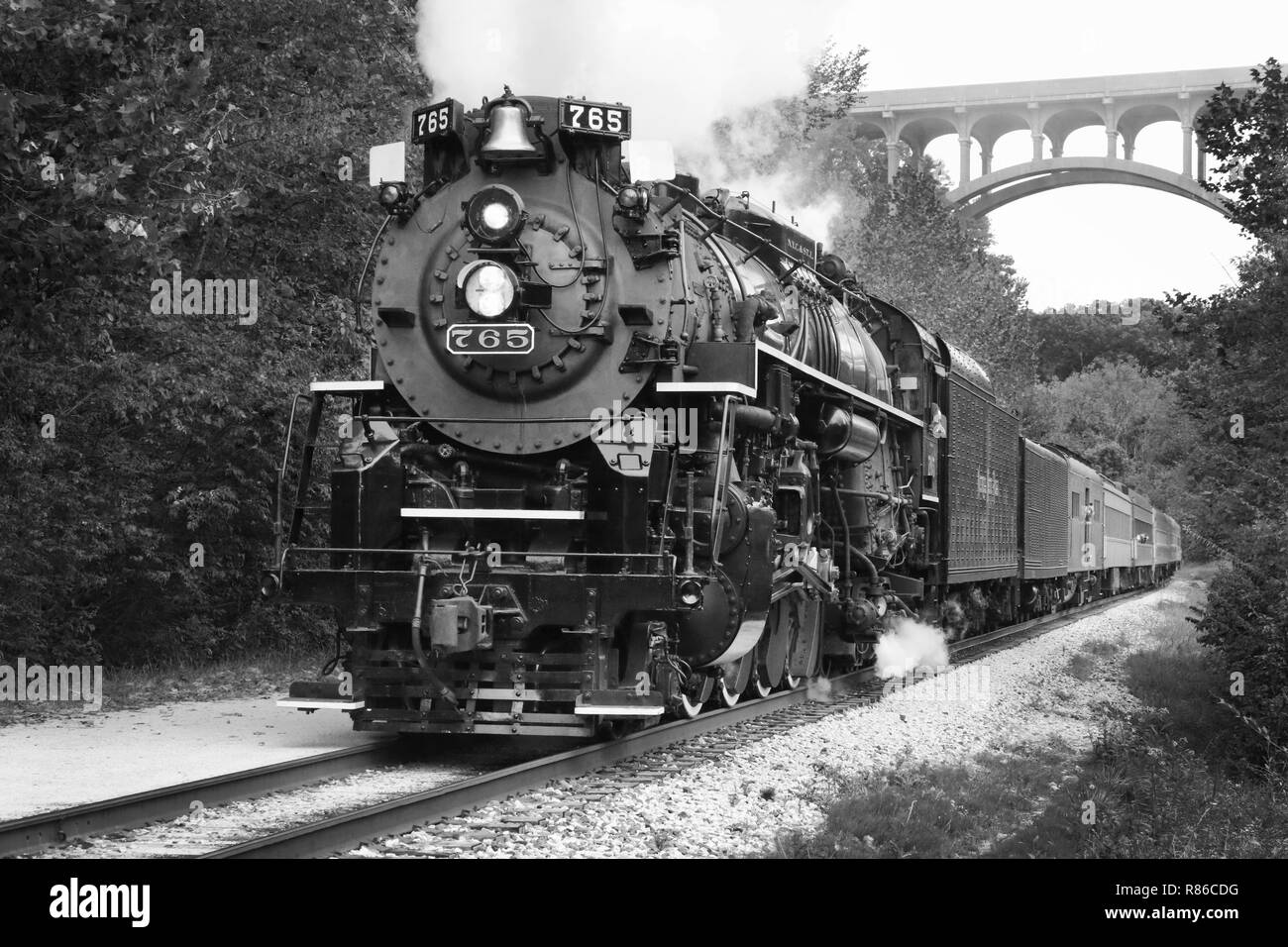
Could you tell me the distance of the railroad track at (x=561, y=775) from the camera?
5863mm

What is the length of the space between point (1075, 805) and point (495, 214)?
4.90 meters

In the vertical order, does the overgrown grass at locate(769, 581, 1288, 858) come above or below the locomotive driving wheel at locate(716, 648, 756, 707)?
below

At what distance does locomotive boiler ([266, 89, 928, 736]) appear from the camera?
817 centimetres

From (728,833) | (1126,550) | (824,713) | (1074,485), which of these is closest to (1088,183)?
(1126,550)

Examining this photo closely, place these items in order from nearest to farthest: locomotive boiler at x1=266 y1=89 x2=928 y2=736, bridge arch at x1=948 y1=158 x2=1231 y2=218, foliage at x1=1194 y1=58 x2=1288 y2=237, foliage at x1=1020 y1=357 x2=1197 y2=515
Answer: locomotive boiler at x1=266 y1=89 x2=928 y2=736, foliage at x1=1194 y1=58 x2=1288 y2=237, foliage at x1=1020 y1=357 x2=1197 y2=515, bridge arch at x1=948 y1=158 x2=1231 y2=218

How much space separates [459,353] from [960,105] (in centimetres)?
6217

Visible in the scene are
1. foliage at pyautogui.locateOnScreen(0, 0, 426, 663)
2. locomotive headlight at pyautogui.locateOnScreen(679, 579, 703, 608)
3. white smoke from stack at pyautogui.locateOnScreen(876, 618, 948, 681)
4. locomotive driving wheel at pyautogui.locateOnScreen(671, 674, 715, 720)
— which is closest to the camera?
locomotive headlight at pyautogui.locateOnScreen(679, 579, 703, 608)

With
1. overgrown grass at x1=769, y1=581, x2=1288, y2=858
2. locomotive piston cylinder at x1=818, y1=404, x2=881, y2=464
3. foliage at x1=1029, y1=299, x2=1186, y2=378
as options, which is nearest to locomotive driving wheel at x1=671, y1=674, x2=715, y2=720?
overgrown grass at x1=769, y1=581, x2=1288, y2=858

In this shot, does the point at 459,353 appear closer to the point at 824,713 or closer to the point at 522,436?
the point at 522,436

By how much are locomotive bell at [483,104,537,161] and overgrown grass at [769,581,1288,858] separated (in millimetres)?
4345

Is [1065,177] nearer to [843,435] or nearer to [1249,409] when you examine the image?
[1249,409]

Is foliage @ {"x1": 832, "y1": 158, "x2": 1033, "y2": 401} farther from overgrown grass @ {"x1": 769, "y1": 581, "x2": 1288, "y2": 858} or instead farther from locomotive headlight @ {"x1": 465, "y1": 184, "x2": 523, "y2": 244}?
locomotive headlight @ {"x1": 465, "y1": 184, "x2": 523, "y2": 244}

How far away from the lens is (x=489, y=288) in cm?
853

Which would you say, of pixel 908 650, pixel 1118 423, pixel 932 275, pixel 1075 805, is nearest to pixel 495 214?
pixel 1075 805
